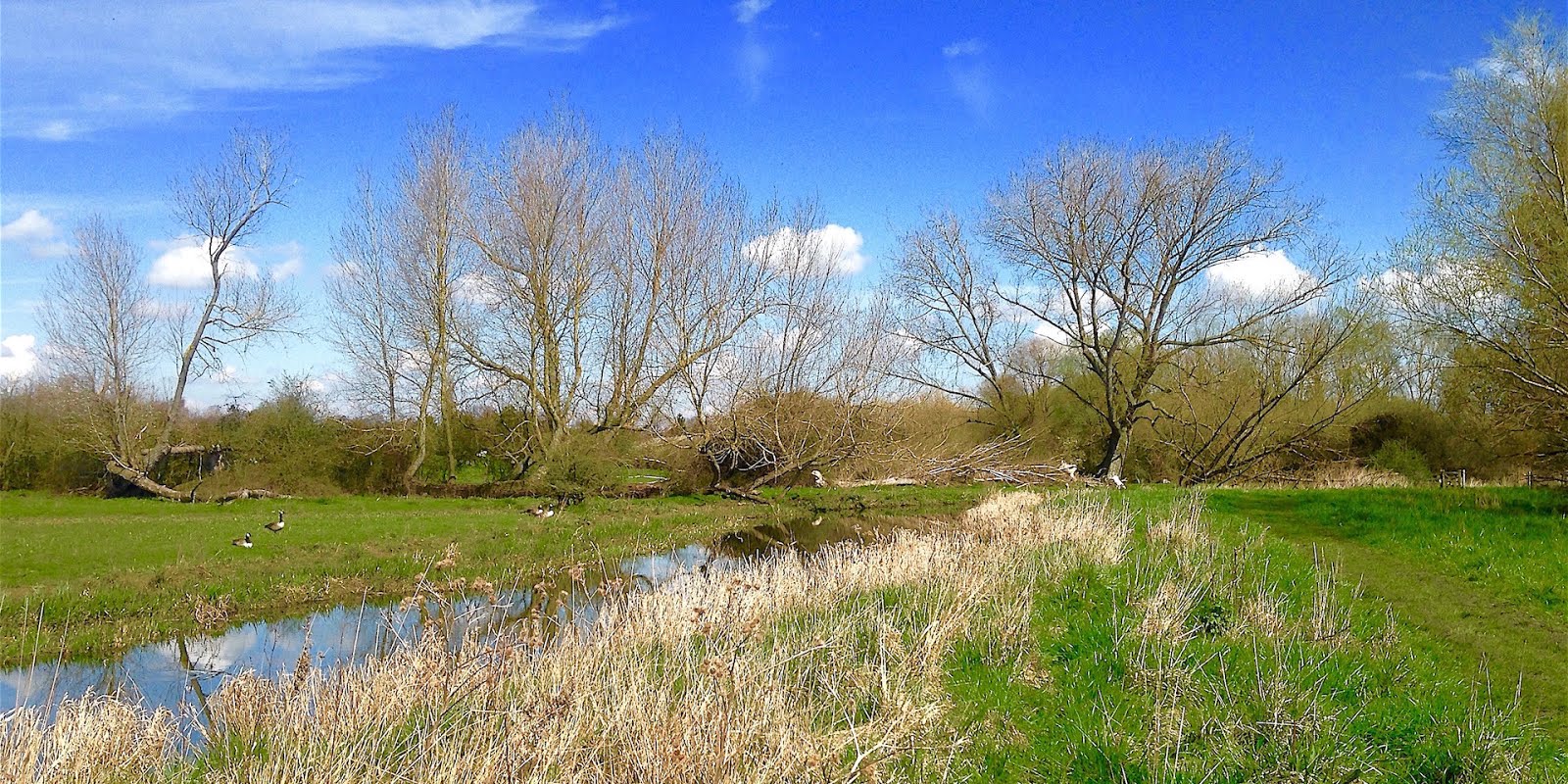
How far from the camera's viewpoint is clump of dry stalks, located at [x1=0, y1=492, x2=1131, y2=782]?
13.4 feet

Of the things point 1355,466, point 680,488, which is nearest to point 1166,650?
point 680,488

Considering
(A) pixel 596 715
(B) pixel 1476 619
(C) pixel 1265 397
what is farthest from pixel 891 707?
(C) pixel 1265 397

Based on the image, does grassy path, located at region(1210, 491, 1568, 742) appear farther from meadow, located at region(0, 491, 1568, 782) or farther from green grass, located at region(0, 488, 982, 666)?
green grass, located at region(0, 488, 982, 666)

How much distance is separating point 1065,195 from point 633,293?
45.8 ft

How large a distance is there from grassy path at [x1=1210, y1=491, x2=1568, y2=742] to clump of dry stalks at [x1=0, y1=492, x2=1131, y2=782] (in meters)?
3.28

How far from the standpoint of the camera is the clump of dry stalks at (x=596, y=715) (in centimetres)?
410

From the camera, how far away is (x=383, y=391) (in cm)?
2903

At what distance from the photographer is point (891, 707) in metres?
5.14

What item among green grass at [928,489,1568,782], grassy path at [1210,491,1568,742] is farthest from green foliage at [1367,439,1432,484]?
green grass at [928,489,1568,782]

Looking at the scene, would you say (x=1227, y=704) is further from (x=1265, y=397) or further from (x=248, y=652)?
(x=1265, y=397)

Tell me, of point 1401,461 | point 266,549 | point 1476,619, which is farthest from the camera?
point 1401,461

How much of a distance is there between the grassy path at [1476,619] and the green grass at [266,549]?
7.40 metres

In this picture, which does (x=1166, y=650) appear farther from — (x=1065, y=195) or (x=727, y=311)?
Answer: (x=1065, y=195)

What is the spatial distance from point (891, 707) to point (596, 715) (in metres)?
1.70
